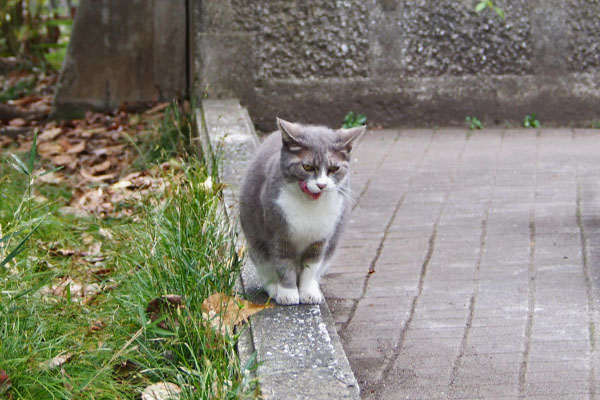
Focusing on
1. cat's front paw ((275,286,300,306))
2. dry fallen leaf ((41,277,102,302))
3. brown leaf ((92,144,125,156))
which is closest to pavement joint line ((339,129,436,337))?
cat's front paw ((275,286,300,306))

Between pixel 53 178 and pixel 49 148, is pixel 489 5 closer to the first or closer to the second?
pixel 53 178

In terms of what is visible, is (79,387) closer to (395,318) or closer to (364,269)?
(395,318)

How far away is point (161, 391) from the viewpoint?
2779 millimetres

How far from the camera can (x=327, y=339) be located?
2928mm

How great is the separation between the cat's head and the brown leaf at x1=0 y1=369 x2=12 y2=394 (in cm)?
127

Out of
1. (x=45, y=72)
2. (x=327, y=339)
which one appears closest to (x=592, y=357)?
(x=327, y=339)

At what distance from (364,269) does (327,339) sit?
1464mm

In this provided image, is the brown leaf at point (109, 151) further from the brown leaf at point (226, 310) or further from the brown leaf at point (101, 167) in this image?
the brown leaf at point (226, 310)

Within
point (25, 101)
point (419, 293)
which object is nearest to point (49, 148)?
point (25, 101)

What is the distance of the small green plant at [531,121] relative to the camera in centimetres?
732

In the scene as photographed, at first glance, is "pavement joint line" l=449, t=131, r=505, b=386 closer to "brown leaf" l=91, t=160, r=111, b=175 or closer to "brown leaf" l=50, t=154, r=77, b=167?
"brown leaf" l=91, t=160, r=111, b=175

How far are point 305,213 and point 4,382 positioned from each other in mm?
1275

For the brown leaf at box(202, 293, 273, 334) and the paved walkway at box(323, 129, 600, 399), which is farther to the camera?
the paved walkway at box(323, 129, 600, 399)

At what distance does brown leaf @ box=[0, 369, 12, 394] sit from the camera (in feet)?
8.87
